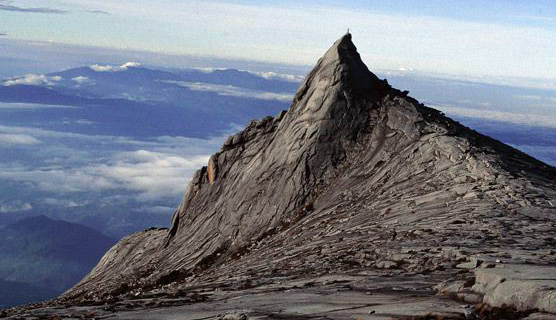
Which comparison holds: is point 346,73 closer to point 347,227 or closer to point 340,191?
point 340,191

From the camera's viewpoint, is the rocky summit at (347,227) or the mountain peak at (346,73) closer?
the rocky summit at (347,227)

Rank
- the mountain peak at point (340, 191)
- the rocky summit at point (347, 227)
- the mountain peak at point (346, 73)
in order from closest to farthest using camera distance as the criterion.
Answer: the rocky summit at point (347, 227) < the mountain peak at point (340, 191) < the mountain peak at point (346, 73)

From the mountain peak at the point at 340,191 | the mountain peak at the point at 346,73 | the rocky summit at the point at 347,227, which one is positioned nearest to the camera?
the rocky summit at the point at 347,227

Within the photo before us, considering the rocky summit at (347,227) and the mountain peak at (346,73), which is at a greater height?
the mountain peak at (346,73)

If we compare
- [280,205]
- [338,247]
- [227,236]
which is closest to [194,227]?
[227,236]

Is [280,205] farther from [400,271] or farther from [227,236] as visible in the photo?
[400,271]

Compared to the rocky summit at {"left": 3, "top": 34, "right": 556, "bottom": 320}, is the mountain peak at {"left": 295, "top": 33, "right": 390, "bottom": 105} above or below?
above

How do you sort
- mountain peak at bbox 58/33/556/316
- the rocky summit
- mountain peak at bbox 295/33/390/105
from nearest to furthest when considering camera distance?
1. the rocky summit
2. mountain peak at bbox 58/33/556/316
3. mountain peak at bbox 295/33/390/105

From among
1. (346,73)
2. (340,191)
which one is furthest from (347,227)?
(346,73)
